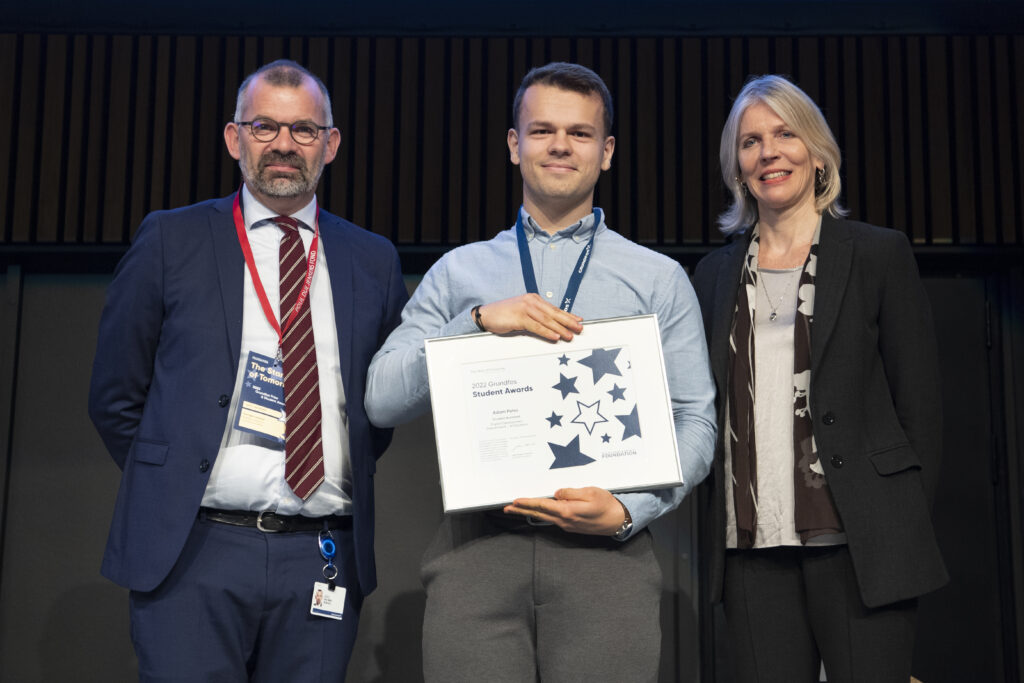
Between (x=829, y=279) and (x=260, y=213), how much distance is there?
52.3 inches

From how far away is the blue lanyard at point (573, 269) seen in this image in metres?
1.99

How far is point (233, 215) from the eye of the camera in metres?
2.28

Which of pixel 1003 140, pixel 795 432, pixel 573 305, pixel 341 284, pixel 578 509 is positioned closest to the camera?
pixel 578 509

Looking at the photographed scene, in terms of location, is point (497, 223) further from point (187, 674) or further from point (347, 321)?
point (187, 674)

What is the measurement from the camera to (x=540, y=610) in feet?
6.05

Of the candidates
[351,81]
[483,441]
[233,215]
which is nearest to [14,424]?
[351,81]

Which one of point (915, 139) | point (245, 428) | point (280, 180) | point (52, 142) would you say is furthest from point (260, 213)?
point (915, 139)

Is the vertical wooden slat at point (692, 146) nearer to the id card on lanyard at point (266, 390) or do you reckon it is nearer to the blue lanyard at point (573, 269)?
the blue lanyard at point (573, 269)

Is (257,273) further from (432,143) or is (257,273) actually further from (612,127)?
(612,127)

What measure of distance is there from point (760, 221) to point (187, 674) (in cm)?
169

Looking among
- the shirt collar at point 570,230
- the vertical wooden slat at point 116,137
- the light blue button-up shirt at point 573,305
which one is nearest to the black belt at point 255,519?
the light blue button-up shirt at point 573,305

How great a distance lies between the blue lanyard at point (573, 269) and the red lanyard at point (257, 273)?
494 millimetres

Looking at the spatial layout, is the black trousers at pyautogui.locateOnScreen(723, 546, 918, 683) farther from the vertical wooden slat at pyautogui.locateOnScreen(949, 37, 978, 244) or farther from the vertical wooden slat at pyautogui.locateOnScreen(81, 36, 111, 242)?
the vertical wooden slat at pyautogui.locateOnScreen(81, 36, 111, 242)

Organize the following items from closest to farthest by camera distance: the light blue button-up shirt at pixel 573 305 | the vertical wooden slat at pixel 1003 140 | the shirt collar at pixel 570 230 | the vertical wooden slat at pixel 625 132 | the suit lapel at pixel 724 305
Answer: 1. the light blue button-up shirt at pixel 573 305
2. the shirt collar at pixel 570 230
3. the suit lapel at pixel 724 305
4. the vertical wooden slat at pixel 1003 140
5. the vertical wooden slat at pixel 625 132
